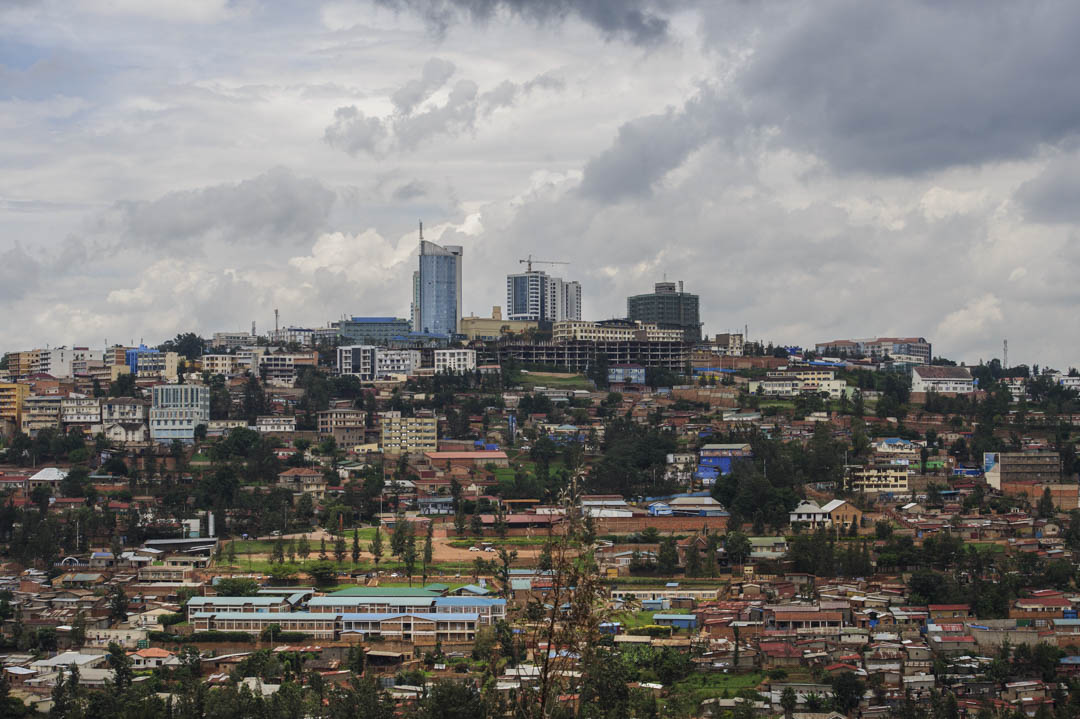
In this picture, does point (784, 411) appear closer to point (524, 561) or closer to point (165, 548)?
point (524, 561)

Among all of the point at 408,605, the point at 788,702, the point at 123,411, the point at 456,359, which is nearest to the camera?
the point at 788,702

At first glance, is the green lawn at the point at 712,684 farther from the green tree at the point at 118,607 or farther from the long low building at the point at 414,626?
the green tree at the point at 118,607

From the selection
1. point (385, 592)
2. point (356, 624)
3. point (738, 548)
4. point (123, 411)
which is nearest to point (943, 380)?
point (738, 548)

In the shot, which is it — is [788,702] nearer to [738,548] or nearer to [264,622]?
[738,548]

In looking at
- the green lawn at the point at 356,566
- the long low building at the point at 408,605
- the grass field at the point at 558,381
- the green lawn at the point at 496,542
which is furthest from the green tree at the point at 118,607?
the grass field at the point at 558,381

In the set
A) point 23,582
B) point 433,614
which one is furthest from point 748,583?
point 23,582

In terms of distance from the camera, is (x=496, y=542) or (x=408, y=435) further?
(x=408, y=435)

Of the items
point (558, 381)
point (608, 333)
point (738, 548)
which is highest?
point (608, 333)
